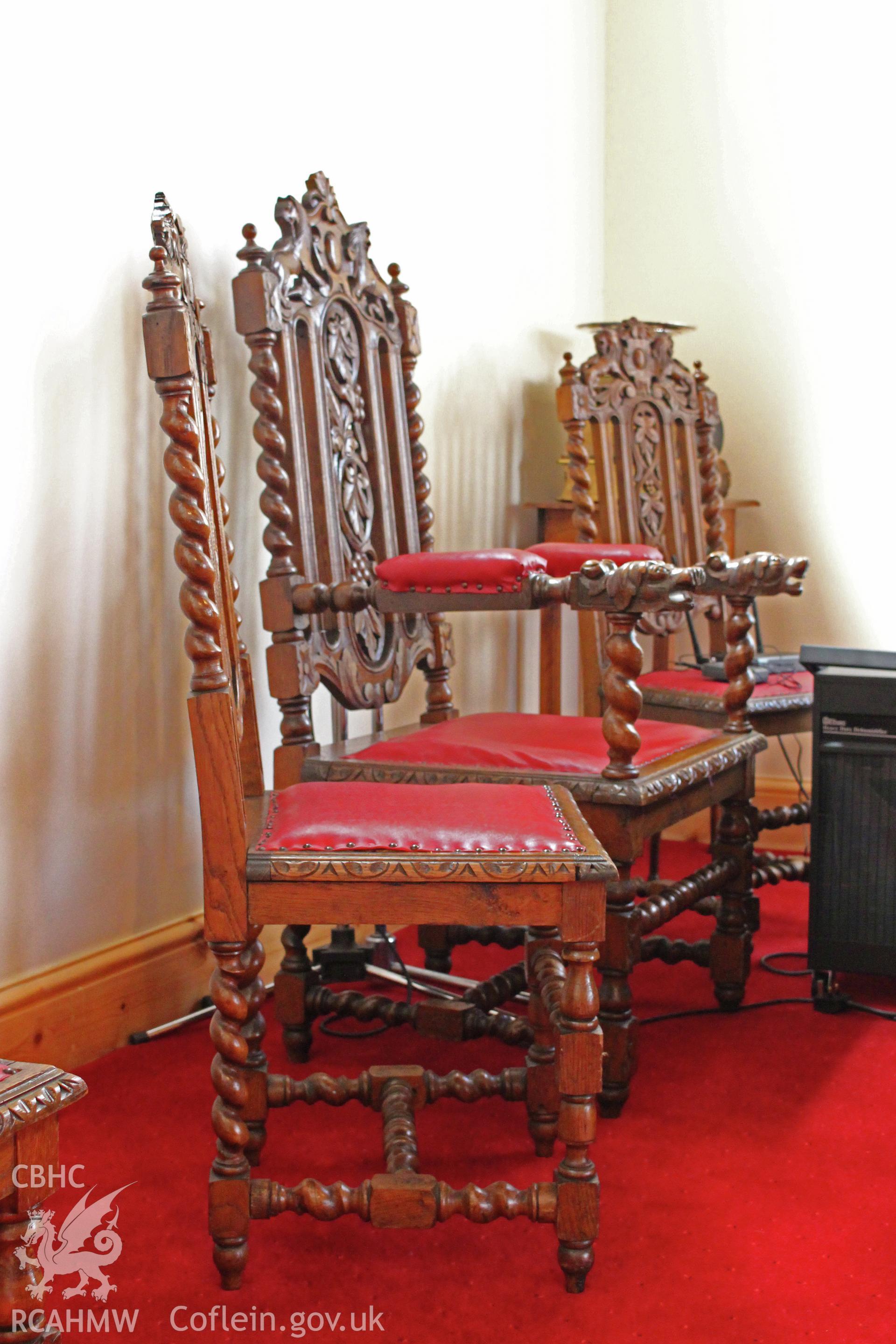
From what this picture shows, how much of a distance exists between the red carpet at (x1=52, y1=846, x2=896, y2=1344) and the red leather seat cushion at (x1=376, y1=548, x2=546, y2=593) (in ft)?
2.53

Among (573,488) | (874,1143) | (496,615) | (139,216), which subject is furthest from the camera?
(496,615)

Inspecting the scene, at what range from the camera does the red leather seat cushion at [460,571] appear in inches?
69.1

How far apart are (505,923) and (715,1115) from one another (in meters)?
0.70

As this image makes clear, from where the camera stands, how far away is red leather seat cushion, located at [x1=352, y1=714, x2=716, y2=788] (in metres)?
1.77

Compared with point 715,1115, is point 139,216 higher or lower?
higher

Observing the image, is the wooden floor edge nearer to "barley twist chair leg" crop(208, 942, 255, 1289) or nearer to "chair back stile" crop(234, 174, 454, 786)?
"chair back stile" crop(234, 174, 454, 786)

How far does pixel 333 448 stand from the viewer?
6.68 feet

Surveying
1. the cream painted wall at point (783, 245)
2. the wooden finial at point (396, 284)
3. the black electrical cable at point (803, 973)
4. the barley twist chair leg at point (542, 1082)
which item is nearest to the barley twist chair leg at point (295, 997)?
the barley twist chair leg at point (542, 1082)

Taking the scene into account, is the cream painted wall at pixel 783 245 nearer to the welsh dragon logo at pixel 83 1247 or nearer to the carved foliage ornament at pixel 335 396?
the carved foliage ornament at pixel 335 396

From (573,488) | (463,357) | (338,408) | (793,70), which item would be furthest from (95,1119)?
(793,70)

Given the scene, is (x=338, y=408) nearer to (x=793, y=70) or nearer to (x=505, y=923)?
(x=505, y=923)

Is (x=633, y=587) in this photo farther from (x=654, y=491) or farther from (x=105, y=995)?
(x=654, y=491)

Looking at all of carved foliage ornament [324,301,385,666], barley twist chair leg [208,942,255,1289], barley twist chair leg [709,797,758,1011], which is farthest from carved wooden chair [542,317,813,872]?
barley twist chair leg [208,942,255,1289]

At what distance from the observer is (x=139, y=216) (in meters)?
1.95
